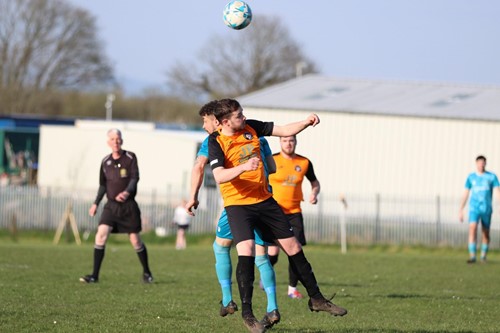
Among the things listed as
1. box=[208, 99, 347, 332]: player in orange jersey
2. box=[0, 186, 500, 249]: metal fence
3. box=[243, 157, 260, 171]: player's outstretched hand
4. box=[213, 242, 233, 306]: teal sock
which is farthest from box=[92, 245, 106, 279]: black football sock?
box=[0, 186, 500, 249]: metal fence

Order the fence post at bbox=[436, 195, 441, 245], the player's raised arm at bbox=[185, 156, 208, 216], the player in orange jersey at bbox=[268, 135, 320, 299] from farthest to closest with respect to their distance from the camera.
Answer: the fence post at bbox=[436, 195, 441, 245], the player in orange jersey at bbox=[268, 135, 320, 299], the player's raised arm at bbox=[185, 156, 208, 216]

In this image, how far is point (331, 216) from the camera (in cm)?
3200

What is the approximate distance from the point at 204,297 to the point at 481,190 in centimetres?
932

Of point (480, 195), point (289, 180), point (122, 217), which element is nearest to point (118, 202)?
point (122, 217)

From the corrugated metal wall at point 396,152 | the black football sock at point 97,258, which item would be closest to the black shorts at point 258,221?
the black football sock at point 97,258

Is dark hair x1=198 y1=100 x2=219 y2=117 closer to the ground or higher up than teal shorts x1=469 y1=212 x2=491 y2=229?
higher up

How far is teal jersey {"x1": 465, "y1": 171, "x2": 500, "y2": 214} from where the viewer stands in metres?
20.4

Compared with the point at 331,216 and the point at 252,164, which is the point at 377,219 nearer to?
the point at 331,216

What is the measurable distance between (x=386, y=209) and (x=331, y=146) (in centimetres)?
754

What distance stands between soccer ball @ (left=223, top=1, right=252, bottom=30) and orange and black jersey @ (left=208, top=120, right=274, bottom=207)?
1.66 metres

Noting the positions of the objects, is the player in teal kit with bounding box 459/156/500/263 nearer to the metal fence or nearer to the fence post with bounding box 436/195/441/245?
the metal fence

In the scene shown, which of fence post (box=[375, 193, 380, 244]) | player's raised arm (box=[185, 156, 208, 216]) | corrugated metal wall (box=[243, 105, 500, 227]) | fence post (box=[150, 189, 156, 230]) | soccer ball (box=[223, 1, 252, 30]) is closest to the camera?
player's raised arm (box=[185, 156, 208, 216])

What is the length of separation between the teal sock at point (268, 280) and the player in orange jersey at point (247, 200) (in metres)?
0.16

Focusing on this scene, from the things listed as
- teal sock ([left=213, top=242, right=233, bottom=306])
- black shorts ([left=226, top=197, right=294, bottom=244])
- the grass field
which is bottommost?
the grass field
